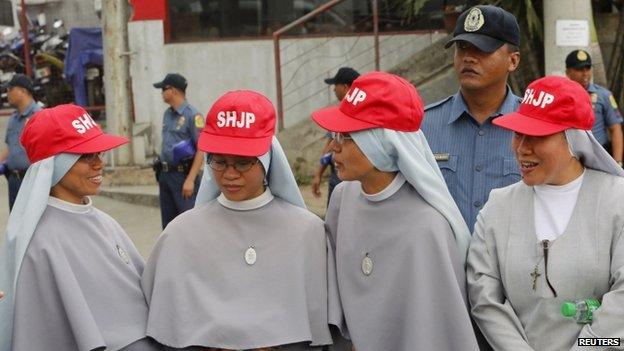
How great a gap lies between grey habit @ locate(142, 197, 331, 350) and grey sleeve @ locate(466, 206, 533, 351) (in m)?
0.53

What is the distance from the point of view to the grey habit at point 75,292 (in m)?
3.39

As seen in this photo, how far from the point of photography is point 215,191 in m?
3.62

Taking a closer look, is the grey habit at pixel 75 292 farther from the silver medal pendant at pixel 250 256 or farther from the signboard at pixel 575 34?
the signboard at pixel 575 34

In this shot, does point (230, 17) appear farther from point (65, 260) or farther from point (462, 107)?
point (65, 260)

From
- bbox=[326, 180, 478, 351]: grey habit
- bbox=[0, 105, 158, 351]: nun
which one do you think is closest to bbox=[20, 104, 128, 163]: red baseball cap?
bbox=[0, 105, 158, 351]: nun

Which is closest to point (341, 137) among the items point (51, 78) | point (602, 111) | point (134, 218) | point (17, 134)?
point (602, 111)

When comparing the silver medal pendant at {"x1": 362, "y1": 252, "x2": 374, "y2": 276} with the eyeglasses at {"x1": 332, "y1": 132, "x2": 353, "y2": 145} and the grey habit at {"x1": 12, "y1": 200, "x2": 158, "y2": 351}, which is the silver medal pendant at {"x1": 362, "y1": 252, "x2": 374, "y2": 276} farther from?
the grey habit at {"x1": 12, "y1": 200, "x2": 158, "y2": 351}

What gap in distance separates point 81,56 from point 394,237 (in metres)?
12.6

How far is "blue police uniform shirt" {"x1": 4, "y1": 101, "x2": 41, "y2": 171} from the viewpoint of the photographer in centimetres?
851

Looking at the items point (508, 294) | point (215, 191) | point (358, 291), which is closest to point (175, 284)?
point (215, 191)

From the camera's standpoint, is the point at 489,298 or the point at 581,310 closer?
the point at 581,310

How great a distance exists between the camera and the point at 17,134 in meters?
8.70

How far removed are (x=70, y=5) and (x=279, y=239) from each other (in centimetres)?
1694

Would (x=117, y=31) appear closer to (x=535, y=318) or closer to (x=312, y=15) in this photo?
(x=312, y=15)
